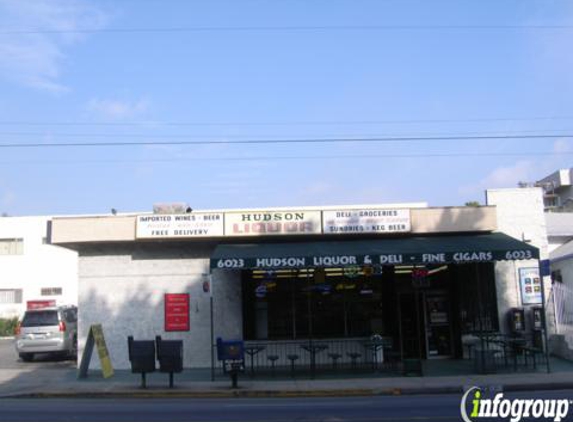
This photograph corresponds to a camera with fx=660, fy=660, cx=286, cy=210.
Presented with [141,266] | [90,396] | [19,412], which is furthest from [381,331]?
[19,412]

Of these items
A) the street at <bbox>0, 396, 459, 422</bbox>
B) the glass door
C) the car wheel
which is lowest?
the street at <bbox>0, 396, 459, 422</bbox>

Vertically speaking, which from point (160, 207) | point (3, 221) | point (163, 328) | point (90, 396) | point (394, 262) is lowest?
point (90, 396)

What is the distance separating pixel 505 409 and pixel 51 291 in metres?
36.1

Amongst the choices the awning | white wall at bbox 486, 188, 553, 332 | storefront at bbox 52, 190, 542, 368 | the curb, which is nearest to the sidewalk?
the curb

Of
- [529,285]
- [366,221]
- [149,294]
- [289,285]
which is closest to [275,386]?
[289,285]

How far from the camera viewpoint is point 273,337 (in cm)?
2092

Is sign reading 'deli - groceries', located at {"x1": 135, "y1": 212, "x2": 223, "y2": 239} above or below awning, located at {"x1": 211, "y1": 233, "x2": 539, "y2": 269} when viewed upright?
above

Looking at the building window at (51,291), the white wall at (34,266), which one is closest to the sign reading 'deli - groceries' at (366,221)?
the white wall at (34,266)

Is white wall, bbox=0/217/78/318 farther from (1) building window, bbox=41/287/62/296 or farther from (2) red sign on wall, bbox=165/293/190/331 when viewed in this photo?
(2) red sign on wall, bbox=165/293/190/331

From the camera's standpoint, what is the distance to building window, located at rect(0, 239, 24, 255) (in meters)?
42.4

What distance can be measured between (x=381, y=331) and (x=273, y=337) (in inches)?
136

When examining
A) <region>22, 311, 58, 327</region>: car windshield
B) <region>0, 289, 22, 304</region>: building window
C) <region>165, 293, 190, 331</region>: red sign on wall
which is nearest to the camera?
<region>165, 293, 190, 331</region>: red sign on wall

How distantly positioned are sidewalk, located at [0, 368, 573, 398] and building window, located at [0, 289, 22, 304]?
25.1m

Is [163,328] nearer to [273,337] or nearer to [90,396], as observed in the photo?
[273,337]
